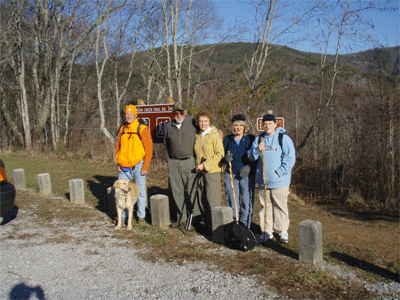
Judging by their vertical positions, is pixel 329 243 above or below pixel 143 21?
below

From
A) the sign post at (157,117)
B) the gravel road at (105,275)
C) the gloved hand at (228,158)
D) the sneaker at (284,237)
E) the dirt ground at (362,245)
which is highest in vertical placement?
the sign post at (157,117)

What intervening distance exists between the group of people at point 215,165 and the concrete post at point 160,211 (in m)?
0.19

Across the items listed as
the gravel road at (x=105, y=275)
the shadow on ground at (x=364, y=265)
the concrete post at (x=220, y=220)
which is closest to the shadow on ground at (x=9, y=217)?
the gravel road at (x=105, y=275)

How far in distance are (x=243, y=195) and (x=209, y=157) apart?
0.74m

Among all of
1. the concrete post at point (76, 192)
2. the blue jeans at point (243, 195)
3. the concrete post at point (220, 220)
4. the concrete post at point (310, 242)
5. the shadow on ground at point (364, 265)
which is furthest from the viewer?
the concrete post at point (76, 192)

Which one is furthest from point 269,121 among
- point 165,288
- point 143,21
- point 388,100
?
point 143,21

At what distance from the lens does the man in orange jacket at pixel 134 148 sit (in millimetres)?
5684

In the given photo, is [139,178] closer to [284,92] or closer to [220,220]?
[220,220]

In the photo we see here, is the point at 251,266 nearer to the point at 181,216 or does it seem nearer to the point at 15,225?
the point at 181,216

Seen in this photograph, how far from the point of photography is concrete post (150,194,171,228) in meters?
5.73

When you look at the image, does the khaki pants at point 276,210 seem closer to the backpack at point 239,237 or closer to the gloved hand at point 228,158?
the backpack at point 239,237

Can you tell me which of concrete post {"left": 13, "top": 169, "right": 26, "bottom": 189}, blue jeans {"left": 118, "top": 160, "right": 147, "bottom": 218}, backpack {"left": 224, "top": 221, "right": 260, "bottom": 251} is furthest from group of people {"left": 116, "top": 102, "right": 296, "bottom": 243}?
concrete post {"left": 13, "top": 169, "right": 26, "bottom": 189}

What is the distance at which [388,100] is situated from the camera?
951 cm

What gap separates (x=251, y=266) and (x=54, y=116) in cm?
1775
